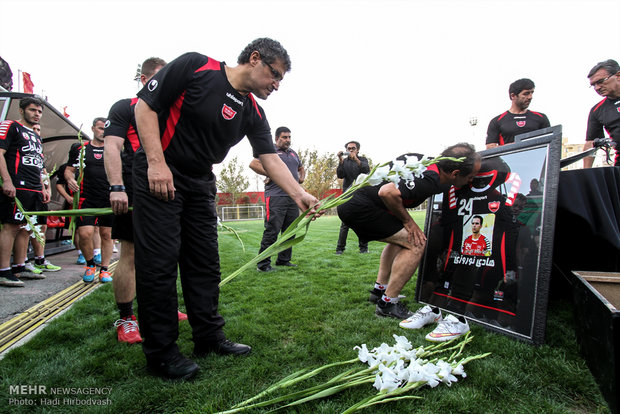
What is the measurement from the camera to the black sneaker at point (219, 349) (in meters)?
2.04

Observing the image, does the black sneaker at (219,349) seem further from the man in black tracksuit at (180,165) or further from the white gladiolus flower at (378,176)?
the white gladiolus flower at (378,176)

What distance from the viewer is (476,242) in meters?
2.59

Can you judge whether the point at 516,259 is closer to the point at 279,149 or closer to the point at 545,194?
the point at 545,194

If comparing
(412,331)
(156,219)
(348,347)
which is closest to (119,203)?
(156,219)

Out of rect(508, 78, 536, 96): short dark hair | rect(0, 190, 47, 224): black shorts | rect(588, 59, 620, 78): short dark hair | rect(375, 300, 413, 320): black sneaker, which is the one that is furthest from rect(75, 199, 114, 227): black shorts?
rect(588, 59, 620, 78): short dark hair

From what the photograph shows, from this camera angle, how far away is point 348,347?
209cm

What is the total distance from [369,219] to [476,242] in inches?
34.4

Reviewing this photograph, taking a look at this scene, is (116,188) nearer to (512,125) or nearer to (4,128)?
(4,128)

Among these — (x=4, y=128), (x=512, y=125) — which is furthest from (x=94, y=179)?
(x=512, y=125)

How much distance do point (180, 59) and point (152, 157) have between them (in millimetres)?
551

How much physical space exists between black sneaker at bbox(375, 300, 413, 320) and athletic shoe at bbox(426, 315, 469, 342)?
45cm

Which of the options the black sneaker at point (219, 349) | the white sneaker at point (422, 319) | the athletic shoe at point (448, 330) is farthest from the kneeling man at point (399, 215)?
the black sneaker at point (219, 349)

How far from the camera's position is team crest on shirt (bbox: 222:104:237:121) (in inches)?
72.3

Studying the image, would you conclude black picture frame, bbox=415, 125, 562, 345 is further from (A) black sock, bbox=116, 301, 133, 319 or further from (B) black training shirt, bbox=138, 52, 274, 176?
(A) black sock, bbox=116, 301, 133, 319
